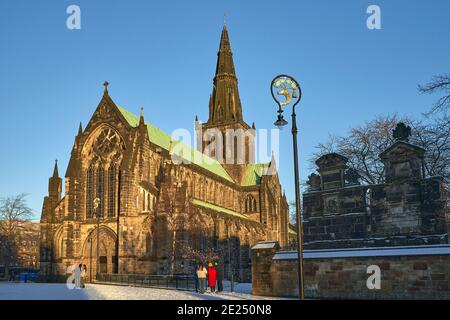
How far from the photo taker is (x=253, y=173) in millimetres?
77625

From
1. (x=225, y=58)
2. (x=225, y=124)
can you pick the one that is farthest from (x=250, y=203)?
(x=225, y=58)

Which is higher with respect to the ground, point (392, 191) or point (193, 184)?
point (193, 184)

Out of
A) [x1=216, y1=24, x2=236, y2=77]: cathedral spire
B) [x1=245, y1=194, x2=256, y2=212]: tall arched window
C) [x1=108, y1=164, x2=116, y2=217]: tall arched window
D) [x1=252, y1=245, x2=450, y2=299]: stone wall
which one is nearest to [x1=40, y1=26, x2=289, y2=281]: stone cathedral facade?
[x1=108, y1=164, x2=116, y2=217]: tall arched window

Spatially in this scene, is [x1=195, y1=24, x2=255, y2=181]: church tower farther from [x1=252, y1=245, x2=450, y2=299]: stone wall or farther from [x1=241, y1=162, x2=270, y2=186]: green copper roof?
[x1=252, y1=245, x2=450, y2=299]: stone wall

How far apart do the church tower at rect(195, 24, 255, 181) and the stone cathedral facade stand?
Result: 15.0 meters

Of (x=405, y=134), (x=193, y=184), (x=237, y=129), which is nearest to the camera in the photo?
(x=405, y=134)

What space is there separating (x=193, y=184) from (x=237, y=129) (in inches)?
885

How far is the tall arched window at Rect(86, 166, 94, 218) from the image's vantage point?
48812 mm

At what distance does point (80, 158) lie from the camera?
50.2m

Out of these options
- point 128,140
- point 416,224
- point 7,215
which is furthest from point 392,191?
point 7,215

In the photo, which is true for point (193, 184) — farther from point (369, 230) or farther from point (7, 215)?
point (369, 230)
